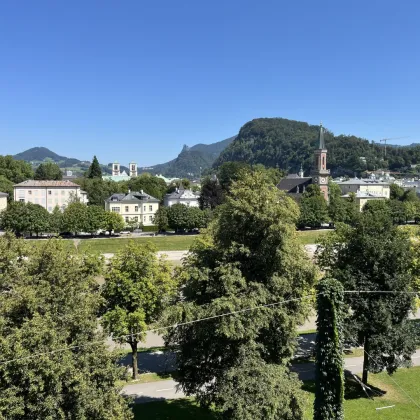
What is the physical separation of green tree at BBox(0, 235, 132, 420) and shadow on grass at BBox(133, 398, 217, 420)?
13.7 ft

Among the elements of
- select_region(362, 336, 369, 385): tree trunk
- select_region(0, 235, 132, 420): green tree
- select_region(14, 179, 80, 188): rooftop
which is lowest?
select_region(362, 336, 369, 385): tree trunk

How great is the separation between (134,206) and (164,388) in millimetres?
54817

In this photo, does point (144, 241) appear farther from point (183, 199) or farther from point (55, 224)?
point (183, 199)

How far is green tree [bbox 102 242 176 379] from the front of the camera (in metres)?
14.9

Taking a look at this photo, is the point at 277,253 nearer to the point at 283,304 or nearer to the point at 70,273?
the point at 283,304

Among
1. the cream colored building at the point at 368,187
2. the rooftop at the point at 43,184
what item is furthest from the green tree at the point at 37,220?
the cream colored building at the point at 368,187

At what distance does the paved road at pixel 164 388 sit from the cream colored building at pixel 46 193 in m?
60.4

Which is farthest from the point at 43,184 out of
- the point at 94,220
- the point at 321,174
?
the point at 321,174

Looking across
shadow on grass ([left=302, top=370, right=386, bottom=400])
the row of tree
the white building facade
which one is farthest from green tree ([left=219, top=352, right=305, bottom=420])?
the white building facade

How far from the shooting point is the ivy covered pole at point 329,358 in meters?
11.2

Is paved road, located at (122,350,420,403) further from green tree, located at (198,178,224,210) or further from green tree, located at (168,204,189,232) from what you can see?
green tree, located at (198,178,224,210)

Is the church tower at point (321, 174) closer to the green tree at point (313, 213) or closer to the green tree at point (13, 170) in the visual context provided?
the green tree at point (313, 213)

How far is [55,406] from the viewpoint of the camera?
8.96 metres

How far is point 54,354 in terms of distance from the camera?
30.2ft
